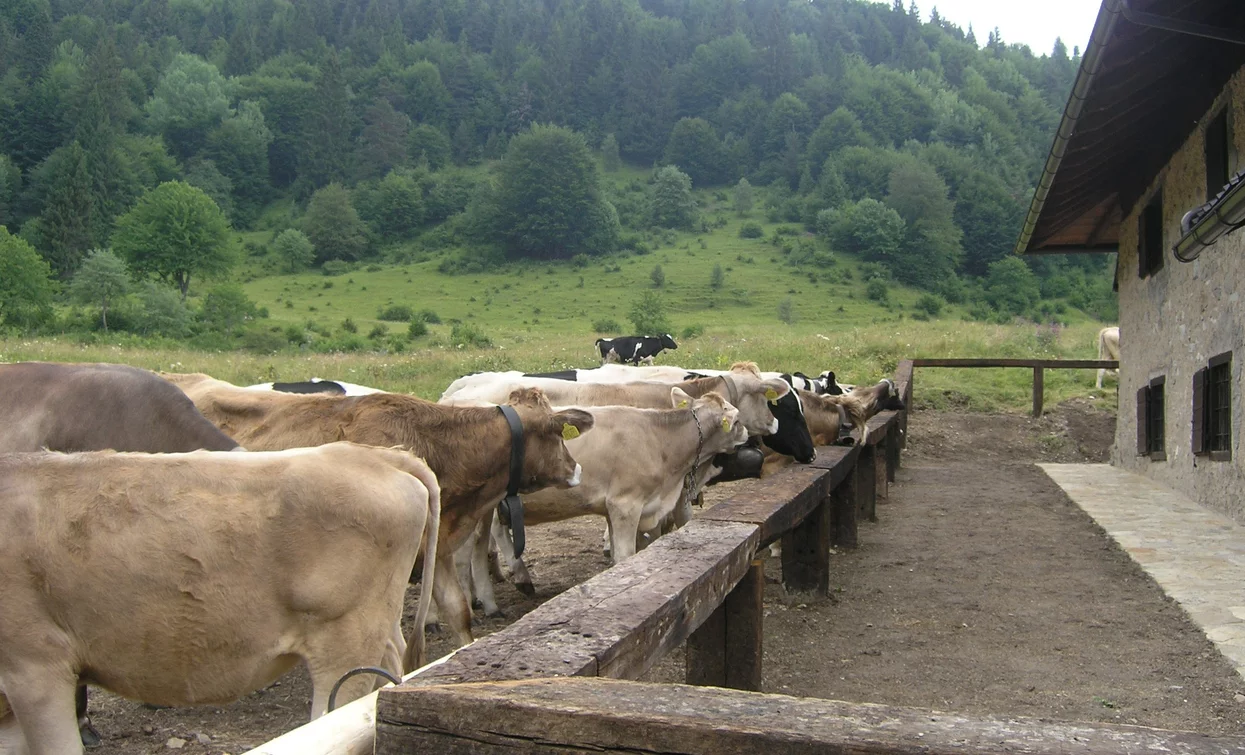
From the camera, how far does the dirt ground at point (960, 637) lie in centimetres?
495

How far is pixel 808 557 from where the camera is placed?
711 centimetres

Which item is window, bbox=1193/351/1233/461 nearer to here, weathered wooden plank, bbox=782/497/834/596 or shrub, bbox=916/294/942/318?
weathered wooden plank, bbox=782/497/834/596

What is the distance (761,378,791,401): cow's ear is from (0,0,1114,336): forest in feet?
146

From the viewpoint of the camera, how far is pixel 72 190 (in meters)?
80.0

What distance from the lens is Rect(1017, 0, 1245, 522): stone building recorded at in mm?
9062

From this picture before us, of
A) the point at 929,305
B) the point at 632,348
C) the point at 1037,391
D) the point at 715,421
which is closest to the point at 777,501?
the point at 715,421

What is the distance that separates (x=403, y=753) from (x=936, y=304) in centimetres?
7056

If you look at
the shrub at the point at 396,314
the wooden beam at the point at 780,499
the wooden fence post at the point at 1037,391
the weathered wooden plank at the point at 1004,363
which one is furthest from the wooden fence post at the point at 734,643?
the shrub at the point at 396,314

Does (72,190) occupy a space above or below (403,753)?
above

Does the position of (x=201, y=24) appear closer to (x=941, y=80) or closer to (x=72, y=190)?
(x=72, y=190)

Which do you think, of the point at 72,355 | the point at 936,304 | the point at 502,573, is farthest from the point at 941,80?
the point at 502,573

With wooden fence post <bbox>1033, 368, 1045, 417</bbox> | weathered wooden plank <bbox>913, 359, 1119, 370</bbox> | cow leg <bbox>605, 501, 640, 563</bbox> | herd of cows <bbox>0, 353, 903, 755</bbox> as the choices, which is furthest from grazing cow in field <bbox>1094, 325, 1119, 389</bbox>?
herd of cows <bbox>0, 353, 903, 755</bbox>

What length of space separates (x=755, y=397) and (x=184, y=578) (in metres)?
6.52

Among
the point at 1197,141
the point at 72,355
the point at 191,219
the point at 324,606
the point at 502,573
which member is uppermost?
the point at 191,219
